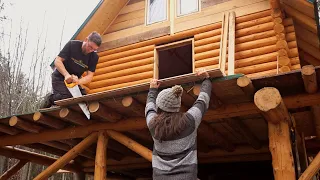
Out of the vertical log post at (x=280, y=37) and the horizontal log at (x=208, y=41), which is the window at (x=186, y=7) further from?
the vertical log post at (x=280, y=37)

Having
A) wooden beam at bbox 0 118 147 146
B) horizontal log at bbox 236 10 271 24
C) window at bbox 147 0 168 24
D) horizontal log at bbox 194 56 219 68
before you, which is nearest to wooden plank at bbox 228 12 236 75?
horizontal log at bbox 236 10 271 24

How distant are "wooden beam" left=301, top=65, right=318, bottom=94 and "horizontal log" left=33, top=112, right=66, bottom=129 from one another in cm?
413

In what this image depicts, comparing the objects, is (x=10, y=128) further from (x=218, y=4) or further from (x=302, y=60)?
(x=302, y=60)

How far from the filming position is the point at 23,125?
20.8ft

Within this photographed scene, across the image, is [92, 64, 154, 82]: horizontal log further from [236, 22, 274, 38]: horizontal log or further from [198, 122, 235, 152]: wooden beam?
[198, 122, 235, 152]: wooden beam

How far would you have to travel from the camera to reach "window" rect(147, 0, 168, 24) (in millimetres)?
8906

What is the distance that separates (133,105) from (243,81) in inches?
66.1

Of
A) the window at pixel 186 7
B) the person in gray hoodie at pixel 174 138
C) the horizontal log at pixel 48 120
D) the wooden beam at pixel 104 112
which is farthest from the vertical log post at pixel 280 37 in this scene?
the horizontal log at pixel 48 120

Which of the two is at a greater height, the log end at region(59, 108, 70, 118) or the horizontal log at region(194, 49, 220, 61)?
the horizontal log at region(194, 49, 220, 61)

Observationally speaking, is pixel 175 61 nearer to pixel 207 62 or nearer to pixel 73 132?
pixel 207 62

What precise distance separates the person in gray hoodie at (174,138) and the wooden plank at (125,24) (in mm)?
5873

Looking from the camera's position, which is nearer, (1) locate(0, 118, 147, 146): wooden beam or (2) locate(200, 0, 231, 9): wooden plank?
(1) locate(0, 118, 147, 146): wooden beam

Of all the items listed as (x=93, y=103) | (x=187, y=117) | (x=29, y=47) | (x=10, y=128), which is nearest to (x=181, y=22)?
(x=93, y=103)

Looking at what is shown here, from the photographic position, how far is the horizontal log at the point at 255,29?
7367mm
